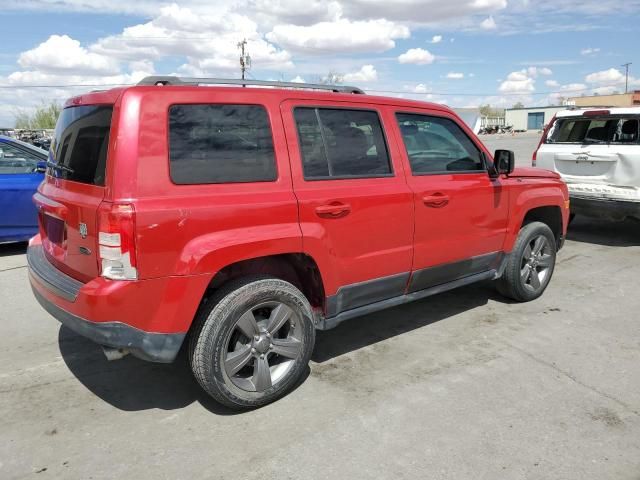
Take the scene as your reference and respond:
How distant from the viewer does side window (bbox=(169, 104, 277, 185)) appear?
9.54 feet

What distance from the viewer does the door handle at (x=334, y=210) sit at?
3.36 m

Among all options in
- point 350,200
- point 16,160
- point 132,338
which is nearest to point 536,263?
point 350,200

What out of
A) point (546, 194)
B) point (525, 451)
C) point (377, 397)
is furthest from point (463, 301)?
point (525, 451)

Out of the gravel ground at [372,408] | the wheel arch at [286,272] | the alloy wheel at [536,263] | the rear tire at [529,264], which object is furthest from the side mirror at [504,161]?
the wheel arch at [286,272]

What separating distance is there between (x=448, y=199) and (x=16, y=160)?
5895mm

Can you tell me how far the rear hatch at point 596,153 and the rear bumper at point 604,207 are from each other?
0.10m

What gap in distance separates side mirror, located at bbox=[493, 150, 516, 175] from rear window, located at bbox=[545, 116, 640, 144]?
3604 millimetres

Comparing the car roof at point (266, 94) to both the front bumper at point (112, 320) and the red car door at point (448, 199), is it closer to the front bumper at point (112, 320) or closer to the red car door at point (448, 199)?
the red car door at point (448, 199)

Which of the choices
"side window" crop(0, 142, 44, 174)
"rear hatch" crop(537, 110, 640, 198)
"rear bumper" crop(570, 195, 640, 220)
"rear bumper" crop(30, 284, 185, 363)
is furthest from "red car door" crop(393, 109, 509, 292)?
"side window" crop(0, 142, 44, 174)

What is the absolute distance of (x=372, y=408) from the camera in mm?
3271

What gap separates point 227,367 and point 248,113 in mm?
1482

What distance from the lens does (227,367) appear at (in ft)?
10.2

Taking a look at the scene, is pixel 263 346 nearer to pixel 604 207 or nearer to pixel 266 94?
pixel 266 94

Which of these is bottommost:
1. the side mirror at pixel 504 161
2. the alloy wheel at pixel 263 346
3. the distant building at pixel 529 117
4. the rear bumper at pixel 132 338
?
the alloy wheel at pixel 263 346
